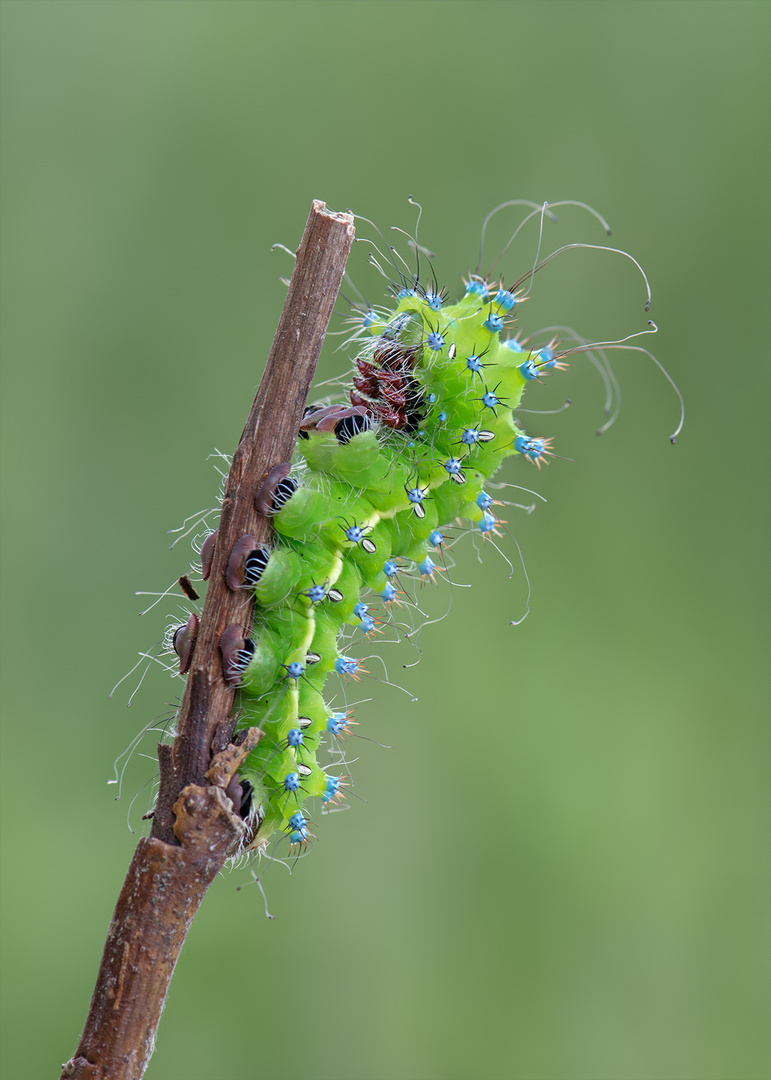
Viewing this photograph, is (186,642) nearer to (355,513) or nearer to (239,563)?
(239,563)

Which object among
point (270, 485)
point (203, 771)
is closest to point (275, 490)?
point (270, 485)

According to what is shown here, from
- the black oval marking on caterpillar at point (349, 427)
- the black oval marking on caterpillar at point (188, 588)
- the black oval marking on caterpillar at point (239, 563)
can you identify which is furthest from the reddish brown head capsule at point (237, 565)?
the black oval marking on caterpillar at point (349, 427)

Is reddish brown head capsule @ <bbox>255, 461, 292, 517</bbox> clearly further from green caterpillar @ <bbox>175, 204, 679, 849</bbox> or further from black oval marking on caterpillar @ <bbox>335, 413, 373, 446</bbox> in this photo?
black oval marking on caterpillar @ <bbox>335, 413, 373, 446</bbox>

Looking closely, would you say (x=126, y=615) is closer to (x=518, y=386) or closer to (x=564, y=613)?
(x=564, y=613)

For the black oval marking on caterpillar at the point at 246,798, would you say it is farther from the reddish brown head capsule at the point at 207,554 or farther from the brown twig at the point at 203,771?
the reddish brown head capsule at the point at 207,554

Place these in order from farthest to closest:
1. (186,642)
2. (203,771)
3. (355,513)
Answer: (355,513) < (186,642) < (203,771)

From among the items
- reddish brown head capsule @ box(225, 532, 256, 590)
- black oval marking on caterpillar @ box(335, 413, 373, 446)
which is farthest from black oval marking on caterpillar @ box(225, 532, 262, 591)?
black oval marking on caterpillar @ box(335, 413, 373, 446)
